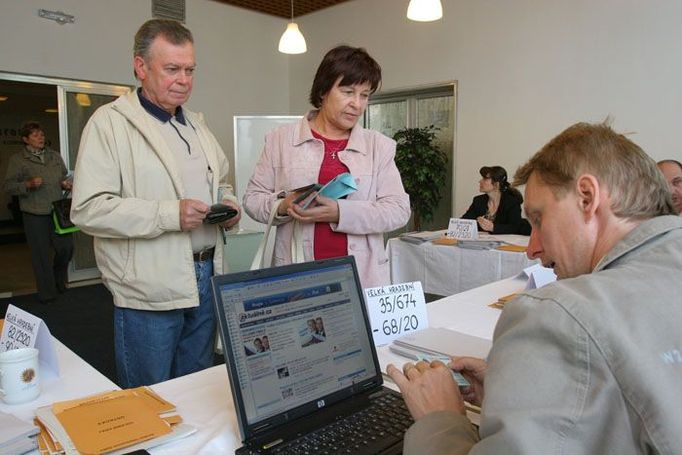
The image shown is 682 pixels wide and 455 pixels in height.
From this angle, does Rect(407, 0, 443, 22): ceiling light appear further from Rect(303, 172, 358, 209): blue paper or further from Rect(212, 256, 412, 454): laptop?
Rect(212, 256, 412, 454): laptop

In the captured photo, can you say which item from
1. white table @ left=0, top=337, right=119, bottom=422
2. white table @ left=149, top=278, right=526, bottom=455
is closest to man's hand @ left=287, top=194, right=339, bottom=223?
white table @ left=149, top=278, right=526, bottom=455

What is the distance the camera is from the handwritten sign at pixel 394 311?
137 centimetres

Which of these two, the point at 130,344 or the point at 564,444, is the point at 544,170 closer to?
the point at 564,444

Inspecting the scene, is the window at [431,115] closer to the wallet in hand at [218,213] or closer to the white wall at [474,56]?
the white wall at [474,56]

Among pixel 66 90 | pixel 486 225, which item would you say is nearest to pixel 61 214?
pixel 66 90

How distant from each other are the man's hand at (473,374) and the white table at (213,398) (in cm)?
18

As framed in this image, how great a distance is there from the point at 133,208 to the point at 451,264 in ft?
7.82

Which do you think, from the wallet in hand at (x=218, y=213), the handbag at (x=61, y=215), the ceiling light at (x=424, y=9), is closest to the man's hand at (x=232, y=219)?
the wallet in hand at (x=218, y=213)

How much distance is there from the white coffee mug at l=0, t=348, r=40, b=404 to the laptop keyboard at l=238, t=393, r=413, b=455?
531 mm

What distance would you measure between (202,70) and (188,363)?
17.3 ft

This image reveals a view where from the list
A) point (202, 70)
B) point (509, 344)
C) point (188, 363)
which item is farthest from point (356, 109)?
point (202, 70)

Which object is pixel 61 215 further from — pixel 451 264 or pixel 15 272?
pixel 451 264

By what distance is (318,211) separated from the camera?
65.1 inches

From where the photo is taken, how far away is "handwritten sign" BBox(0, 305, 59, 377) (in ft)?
3.84
